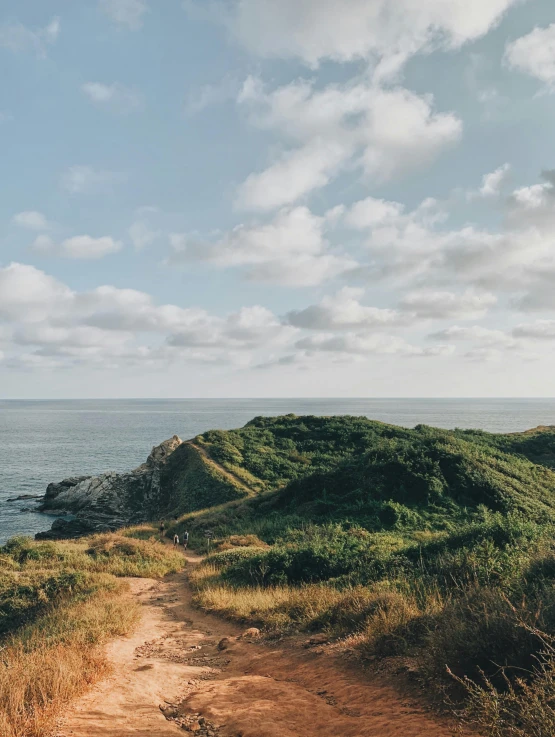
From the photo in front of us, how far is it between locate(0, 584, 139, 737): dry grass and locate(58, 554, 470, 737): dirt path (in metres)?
0.34

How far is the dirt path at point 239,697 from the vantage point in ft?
21.6

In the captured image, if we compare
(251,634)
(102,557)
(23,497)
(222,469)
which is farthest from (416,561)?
(23,497)

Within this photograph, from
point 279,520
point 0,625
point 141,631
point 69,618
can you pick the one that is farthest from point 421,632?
point 279,520

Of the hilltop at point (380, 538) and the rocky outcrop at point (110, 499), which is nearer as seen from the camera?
the hilltop at point (380, 538)

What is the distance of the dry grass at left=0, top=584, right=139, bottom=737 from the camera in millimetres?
6484

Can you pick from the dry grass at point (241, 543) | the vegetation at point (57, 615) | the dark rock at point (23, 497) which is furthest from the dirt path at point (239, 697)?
the dark rock at point (23, 497)

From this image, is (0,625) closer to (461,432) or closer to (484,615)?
(484,615)

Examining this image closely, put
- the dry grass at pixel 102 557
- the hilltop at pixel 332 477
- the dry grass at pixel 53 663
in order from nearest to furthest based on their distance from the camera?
the dry grass at pixel 53 663 → the dry grass at pixel 102 557 → the hilltop at pixel 332 477

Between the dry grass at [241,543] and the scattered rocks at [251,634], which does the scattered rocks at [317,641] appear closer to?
the scattered rocks at [251,634]

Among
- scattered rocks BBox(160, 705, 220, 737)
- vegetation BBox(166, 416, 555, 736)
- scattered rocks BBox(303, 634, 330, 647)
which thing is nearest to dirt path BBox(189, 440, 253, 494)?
vegetation BBox(166, 416, 555, 736)

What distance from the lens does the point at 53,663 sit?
26.2ft

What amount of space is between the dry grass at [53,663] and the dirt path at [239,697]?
337mm

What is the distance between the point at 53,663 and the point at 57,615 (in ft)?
18.8

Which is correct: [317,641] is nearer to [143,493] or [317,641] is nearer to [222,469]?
[222,469]
